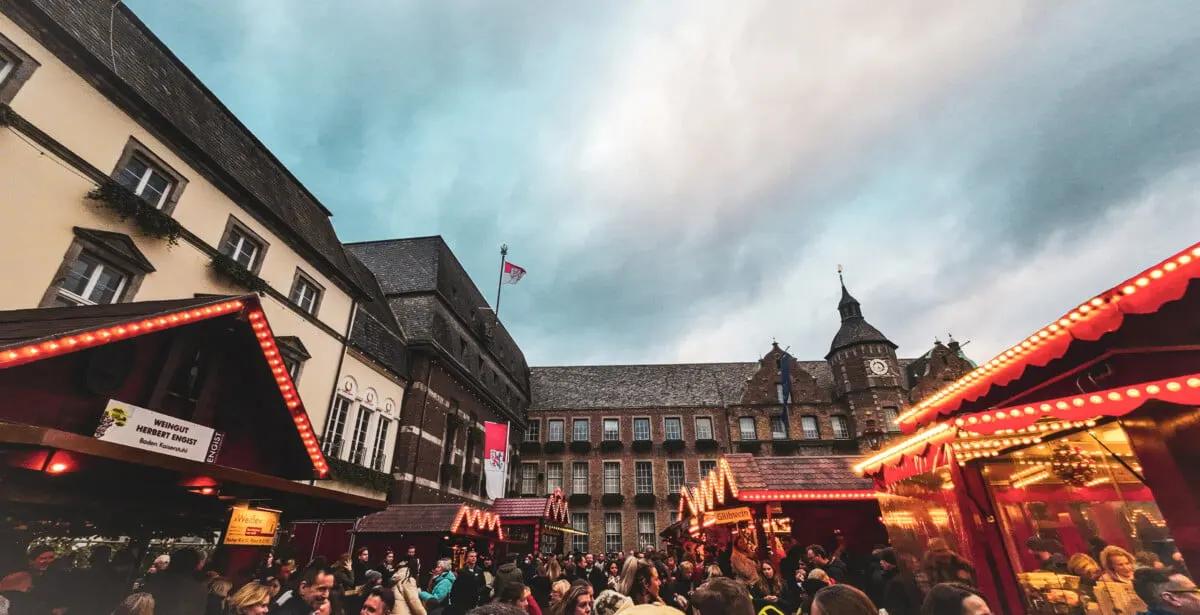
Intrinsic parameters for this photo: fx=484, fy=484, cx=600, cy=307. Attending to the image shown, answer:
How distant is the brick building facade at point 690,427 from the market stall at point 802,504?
19311 mm

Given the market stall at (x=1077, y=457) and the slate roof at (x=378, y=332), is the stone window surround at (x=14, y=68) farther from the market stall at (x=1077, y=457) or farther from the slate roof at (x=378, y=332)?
the market stall at (x=1077, y=457)

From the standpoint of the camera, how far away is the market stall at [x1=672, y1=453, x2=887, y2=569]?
12625 millimetres

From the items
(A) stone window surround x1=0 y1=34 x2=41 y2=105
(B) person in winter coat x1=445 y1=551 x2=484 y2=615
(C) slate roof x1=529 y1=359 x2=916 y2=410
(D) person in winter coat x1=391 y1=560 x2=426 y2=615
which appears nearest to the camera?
(D) person in winter coat x1=391 y1=560 x2=426 y2=615

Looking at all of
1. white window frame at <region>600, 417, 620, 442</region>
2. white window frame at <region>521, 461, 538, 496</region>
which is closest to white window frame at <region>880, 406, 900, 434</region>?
white window frame at <region>600, 417, 620, 442</region>

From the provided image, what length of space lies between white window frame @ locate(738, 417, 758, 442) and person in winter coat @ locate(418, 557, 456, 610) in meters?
28.9

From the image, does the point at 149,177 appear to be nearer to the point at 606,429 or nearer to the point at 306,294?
the point at 306,294

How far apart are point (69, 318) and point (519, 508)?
1802 centimetres

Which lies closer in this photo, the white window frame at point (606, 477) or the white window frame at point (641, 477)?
the white window frame at point (641, 477)

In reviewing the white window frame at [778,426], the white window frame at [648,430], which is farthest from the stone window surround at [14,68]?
the white window frame at [778,426]

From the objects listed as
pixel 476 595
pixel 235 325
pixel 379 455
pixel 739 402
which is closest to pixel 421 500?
pixel 379 455

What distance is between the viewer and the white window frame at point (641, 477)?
107 ft

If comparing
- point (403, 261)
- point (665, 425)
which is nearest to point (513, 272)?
point (403, 261)

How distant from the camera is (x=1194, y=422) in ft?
15.6

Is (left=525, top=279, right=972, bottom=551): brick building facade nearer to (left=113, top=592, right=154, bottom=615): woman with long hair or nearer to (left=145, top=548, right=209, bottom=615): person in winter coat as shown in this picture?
(left=145, top=548, right=209, bottom=615): person in winter coat
